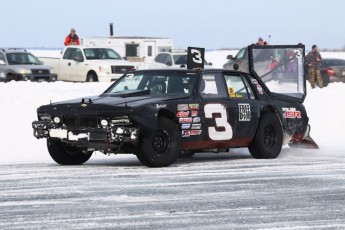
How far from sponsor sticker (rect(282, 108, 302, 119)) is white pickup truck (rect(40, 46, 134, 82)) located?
59.6ft

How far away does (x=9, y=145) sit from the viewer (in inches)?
677

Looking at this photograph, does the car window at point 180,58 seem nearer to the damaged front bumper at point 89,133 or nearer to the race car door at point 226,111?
the race car door at point 226,111

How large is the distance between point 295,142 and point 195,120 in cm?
272

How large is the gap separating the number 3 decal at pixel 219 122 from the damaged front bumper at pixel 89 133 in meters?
1.50

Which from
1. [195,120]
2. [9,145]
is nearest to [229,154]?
[195,120]

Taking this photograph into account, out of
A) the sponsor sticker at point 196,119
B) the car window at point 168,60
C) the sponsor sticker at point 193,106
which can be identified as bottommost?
the sponsor sticker at point 196,119

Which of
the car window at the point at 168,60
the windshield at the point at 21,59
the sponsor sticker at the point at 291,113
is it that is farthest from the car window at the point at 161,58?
the sponsor sticker at the point at 291,113

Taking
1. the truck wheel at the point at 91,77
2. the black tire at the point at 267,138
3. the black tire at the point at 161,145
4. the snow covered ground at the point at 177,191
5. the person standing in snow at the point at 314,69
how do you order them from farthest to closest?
1. the truck wheel at the point at 91,77
2. the person standing in snow at the point at 314,69
3. the black tire at the point at 267,138
4. the black tire at the point at 161,145
5. the snow covered ground at the point at 177,191

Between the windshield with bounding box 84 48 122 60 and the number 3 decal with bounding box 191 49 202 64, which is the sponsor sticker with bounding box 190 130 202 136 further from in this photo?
the windshield with bounding box 84 48 122 60

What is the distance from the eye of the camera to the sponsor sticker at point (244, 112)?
1452 centimetres

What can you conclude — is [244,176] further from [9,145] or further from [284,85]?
[9,145]

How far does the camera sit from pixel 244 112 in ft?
47.9

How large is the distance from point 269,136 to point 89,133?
327 centimetres

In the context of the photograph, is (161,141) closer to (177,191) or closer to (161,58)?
(177,191)
